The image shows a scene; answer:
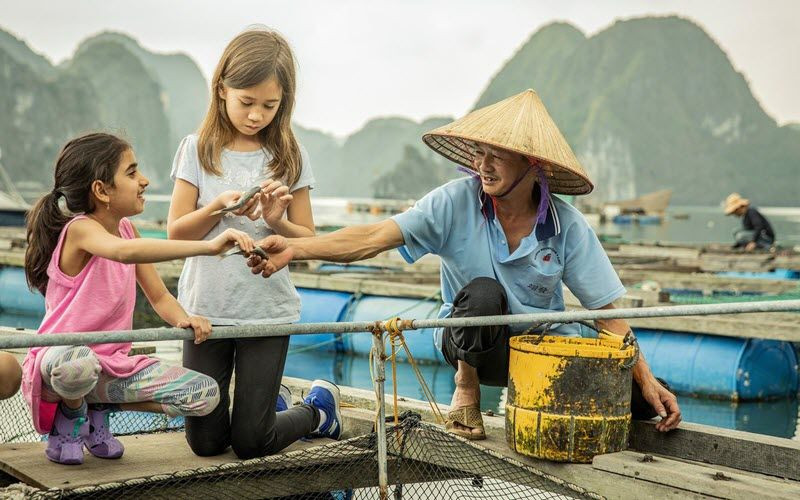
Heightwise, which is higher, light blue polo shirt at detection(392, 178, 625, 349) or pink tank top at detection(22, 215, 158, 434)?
light blue polo shirt at detection(392, 178, 625, 349)

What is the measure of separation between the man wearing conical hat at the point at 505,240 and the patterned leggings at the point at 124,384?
0.80m

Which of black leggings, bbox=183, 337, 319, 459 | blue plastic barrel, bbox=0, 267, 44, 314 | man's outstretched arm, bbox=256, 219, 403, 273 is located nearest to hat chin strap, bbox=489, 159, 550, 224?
man's outstretched arm, bbox=256, 219, 403, 273

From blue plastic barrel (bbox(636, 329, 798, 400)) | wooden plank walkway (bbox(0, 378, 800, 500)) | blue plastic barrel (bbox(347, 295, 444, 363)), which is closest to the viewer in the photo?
wooden plank walkway (bbox(0, 378, 800, 500))

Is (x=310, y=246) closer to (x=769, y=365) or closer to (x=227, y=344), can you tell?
(x=227, y=344)

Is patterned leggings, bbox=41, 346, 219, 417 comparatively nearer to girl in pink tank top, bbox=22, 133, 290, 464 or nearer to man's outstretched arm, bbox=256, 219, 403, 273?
girl in pink tank top, bbox=22, 133, 290, 464

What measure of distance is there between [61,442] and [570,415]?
77.1 inches

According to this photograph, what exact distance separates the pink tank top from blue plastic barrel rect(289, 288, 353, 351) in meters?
8.65

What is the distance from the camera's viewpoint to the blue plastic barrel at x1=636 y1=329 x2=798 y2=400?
986 cm

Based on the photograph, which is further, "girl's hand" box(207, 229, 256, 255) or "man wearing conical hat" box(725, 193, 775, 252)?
"man wearing conical hat" box(725, 193, 775, 252)

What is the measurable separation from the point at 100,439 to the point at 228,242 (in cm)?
100

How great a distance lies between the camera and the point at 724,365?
9922mm

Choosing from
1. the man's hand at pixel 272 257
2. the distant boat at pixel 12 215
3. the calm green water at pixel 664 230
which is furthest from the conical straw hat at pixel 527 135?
the distant boat at pixel 12 215

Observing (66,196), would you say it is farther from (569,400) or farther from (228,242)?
(569,400)

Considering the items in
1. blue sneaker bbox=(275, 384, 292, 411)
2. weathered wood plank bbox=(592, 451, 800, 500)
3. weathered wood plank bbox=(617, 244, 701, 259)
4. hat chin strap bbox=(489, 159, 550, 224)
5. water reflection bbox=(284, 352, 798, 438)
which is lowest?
water reflection bbox=(284, 352, 798, 438)
